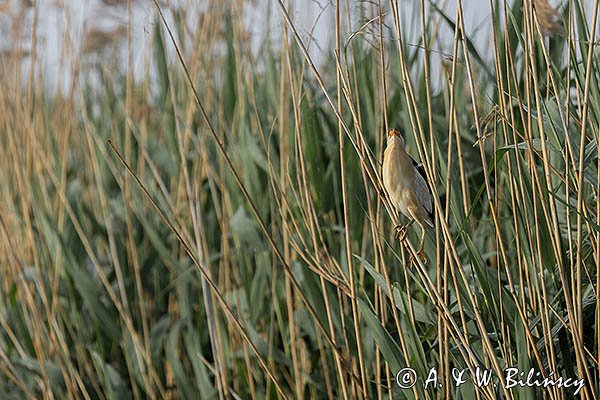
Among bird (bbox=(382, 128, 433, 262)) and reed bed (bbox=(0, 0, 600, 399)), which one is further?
reed bed (bbox=(0, 0, 600, 399))

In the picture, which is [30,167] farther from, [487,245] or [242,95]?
[487,245]

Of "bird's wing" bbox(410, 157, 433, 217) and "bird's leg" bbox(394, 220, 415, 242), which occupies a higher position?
"bird's wing" bbox(410, 157, 433, 217)

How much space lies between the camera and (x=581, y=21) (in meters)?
0.81

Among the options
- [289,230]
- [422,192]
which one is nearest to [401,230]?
[422,192]

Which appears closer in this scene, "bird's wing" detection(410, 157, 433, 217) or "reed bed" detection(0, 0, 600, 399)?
"bird's wing" detection(410, 157, 433, 217)

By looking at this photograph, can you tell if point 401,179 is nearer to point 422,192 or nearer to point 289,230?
point 422,192

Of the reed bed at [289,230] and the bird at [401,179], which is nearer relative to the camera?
the bird at [401,179]

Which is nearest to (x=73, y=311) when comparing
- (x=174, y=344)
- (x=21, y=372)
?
(x=21, y=372)

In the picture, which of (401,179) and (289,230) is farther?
(289,230)

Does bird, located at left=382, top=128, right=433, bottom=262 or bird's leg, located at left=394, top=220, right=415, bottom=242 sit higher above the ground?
bird, located at left=382, top=128, right=433, bottom=262

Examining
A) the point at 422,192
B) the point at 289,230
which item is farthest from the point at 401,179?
the point at 289,230

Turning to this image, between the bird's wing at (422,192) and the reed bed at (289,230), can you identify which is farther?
the reed bed at (289,230)

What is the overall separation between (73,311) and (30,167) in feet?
0.97

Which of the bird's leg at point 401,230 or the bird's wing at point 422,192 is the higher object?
the bird's wing at point 422,192
